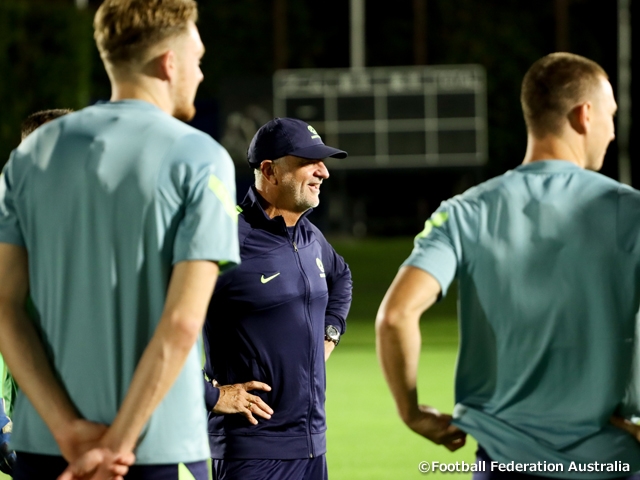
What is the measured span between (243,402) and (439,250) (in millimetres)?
1296

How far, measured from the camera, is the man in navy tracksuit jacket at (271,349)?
12.1 ft

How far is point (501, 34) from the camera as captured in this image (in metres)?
38.0

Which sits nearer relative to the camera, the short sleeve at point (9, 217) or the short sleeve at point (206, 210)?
the short sleeve at point (206, 210)

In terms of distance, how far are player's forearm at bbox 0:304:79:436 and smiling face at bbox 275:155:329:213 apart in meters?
1.67

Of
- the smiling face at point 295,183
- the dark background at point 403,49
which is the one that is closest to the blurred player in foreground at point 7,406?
the smiling face at point 295,183

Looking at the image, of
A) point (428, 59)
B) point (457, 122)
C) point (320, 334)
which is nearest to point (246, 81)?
point (457, 122)

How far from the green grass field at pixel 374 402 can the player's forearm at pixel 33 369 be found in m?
4.29

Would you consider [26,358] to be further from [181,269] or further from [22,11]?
[22,11]

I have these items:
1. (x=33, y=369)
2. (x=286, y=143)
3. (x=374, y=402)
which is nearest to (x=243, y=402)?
(x=286, y=143)

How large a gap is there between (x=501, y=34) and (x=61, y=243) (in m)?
37.0

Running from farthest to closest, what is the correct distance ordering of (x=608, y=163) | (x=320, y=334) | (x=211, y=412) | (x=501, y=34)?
1. (x=501, y=34)
2. (x=608, y=163)
3. (x=320, y=334)
4. (x=211, y=412)

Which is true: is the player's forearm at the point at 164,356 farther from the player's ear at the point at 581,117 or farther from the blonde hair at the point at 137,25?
the player's ear at the point at 581,117

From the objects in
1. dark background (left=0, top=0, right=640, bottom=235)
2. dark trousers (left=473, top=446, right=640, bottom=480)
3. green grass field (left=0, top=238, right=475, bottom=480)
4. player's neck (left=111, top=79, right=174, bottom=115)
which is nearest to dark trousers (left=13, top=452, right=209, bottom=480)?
dark trousers (left=473, top=446, right=640, bottom=480)

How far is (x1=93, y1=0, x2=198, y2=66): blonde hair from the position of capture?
2.36 m
